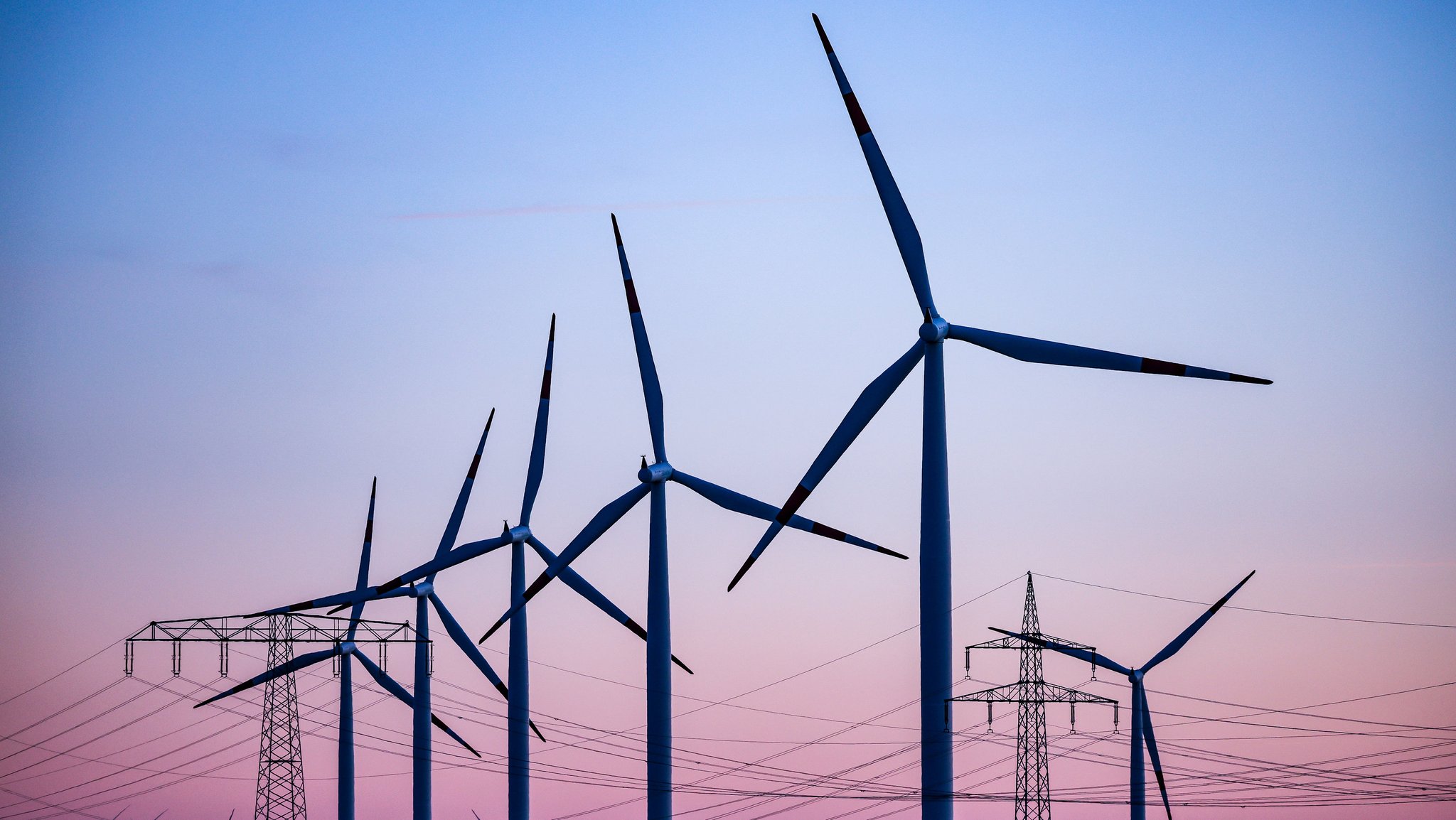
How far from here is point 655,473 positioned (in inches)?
2977

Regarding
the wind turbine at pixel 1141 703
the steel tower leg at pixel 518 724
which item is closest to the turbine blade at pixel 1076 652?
the wind turbine at pixel 1141 703

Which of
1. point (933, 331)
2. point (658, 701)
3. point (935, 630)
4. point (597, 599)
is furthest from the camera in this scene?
point (597, 599)

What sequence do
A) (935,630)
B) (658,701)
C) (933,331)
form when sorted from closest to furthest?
(935,630) → (933,331) → (658,701)

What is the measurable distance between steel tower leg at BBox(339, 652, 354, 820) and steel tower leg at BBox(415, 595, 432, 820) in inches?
147

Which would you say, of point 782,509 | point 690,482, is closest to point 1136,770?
point 690,482

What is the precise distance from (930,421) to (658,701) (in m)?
25.2

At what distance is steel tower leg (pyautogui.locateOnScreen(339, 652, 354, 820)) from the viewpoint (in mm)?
100062

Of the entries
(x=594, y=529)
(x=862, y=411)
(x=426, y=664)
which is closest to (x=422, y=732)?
(x=426, y=664)

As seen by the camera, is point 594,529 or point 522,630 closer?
point 594,529

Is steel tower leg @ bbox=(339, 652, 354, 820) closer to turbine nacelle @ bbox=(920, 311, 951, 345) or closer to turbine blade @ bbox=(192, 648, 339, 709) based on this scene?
turbine blade @ bbox=(192, 648, 339, 709)

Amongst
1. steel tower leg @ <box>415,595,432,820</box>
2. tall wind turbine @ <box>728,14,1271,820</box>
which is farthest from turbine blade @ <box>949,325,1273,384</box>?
steel tower leg @ <box>415,595,432,820</box>

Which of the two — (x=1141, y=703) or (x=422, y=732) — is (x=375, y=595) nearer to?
(x=422, y=732)

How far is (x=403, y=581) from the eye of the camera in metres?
90.2

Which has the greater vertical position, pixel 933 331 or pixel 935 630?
pixel 933 331
